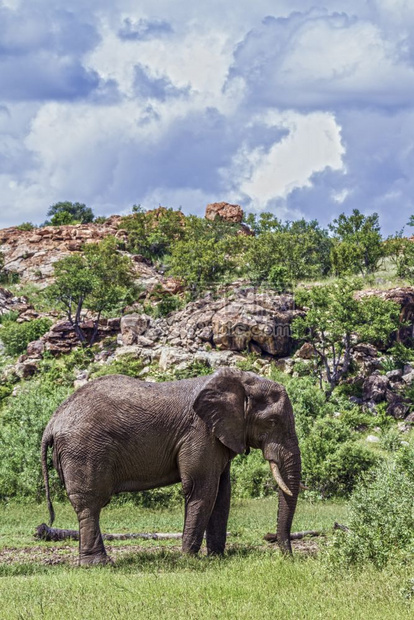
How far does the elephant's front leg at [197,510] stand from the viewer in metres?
15.0

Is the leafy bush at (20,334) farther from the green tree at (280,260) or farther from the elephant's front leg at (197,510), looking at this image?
the elephant's front leg at (197,510)

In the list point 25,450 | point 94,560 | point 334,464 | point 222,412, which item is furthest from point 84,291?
point 222,412

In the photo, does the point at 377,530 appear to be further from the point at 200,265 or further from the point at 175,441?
the point at 200,265

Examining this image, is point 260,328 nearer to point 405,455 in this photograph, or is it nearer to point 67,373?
point 67,373

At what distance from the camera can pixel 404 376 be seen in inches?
2051

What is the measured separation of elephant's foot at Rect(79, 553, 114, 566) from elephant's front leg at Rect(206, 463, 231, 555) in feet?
6.59

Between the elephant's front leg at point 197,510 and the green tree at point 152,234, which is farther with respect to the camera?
the green tree at point 152,234

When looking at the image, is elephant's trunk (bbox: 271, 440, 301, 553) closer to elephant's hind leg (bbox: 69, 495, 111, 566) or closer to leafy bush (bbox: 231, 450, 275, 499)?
elephant's hind leg (bbox: 69, 495, 111, 566)

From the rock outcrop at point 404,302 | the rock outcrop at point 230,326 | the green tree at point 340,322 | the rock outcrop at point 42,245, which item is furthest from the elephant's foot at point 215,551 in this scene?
the rock outcrop at point 42,245

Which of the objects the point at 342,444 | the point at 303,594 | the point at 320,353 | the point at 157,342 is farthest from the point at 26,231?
the point at 303,594

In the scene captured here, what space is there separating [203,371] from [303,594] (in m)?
38.7

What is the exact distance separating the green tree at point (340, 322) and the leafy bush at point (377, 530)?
36288 millimetres

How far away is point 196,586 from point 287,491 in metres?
3.84

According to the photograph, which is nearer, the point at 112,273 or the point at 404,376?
the point at 404,376
